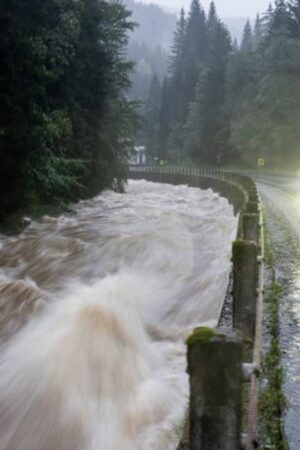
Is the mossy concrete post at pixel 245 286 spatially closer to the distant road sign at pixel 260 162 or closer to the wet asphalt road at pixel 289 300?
the wet asphalt road at pixel 289 300

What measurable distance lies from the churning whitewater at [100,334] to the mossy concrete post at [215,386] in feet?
8.29

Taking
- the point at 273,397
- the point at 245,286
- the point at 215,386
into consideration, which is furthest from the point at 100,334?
the point at 215,386

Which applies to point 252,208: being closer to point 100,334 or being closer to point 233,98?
point 100,334

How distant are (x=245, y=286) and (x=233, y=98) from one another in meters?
74.8

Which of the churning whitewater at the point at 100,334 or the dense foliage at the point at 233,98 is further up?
the dense foliage at the point at 233,98

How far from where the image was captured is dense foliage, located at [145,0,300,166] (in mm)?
63219

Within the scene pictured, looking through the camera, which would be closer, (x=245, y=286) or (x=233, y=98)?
(x=245, y=286)

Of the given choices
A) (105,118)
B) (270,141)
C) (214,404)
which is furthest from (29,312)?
(270,141)

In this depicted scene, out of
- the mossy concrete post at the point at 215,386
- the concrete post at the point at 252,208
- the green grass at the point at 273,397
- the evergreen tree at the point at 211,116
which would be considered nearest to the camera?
the mossy concrete post at the point at 215,386

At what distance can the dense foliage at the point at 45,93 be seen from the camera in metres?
19.2

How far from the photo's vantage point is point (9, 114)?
63.6 feet

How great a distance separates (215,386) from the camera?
334 cm

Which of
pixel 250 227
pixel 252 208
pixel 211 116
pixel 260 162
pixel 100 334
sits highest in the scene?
pixel 211 116

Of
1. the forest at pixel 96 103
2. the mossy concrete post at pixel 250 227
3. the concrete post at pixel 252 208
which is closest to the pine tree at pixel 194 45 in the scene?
the forest at pixel 96 103
